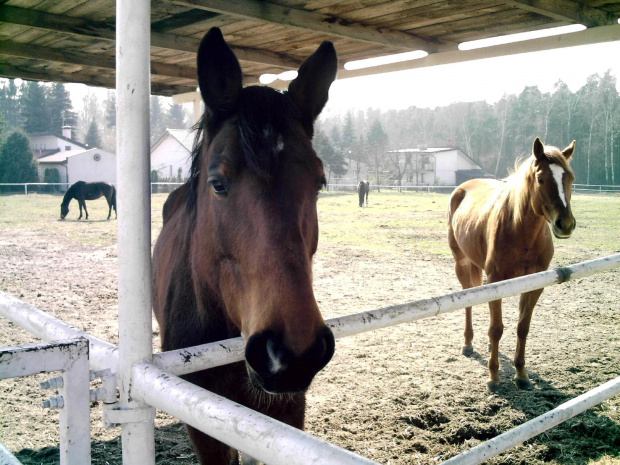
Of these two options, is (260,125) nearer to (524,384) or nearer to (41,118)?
(524,384)

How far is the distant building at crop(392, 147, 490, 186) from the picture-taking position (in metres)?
55.3

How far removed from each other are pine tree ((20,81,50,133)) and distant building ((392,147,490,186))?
1567 inches

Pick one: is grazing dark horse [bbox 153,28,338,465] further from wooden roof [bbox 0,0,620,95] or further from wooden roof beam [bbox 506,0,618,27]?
wooden roof beam [bbox 506,0,618,27]

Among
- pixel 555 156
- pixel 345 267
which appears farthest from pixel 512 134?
pixel 555 156

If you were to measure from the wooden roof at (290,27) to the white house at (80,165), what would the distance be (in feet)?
128

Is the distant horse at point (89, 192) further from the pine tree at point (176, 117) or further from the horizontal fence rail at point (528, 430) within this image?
the pine tree at point (176, 117)

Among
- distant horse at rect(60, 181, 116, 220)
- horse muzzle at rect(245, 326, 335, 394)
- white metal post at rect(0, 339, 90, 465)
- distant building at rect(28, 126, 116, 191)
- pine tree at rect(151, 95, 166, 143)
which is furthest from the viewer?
pine tree at rect(151, 95, 166, 143)

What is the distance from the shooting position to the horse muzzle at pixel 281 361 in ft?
3.73

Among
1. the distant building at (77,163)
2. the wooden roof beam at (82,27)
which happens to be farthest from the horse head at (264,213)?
the distant building at (77,163)

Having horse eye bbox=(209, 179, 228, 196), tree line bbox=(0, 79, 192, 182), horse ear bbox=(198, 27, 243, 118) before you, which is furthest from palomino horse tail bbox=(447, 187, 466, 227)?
tree line bbox=(0, 79, 192, 182)

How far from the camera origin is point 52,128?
52562 millimetres

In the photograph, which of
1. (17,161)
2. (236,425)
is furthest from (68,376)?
(17,161)

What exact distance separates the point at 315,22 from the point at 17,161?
3674 cm

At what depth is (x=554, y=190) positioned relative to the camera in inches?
183
